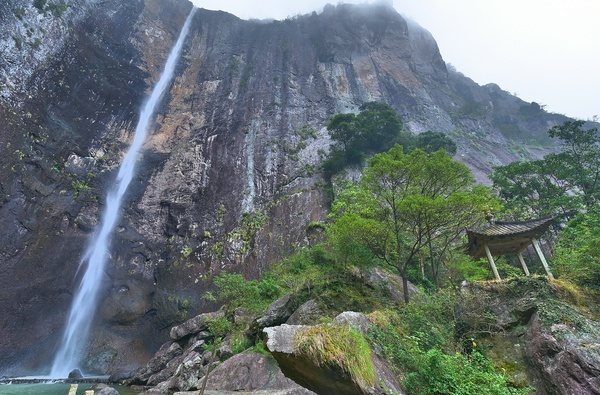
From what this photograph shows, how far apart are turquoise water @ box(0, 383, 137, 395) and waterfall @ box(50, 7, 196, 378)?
283cm

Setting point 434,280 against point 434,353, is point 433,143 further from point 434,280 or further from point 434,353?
point 434,353

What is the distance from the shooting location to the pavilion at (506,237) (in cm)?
908

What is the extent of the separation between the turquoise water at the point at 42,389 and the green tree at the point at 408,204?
11668 mm

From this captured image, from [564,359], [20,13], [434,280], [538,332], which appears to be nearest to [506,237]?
[434,280]

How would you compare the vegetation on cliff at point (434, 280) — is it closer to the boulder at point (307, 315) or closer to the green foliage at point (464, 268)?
the green foliage at point (464, 268)

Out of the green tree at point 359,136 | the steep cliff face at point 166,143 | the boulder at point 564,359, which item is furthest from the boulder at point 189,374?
the green tree at point 359,136

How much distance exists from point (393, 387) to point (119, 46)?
38811 millimetres

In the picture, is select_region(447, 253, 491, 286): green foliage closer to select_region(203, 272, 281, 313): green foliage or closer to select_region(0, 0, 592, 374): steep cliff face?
select_region(203, 272, 281, 313): green foliage

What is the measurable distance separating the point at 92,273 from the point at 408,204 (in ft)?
68.0

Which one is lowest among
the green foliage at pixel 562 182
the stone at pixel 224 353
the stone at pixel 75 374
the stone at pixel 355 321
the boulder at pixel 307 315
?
the stone at pixel 75 374

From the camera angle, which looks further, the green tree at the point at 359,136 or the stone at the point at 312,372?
the green tree at the point at 359,136

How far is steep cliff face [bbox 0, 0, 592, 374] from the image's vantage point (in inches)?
768

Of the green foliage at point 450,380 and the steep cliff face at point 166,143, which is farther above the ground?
the steep cliff face at point 166,143

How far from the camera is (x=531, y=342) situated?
18.2 feet
